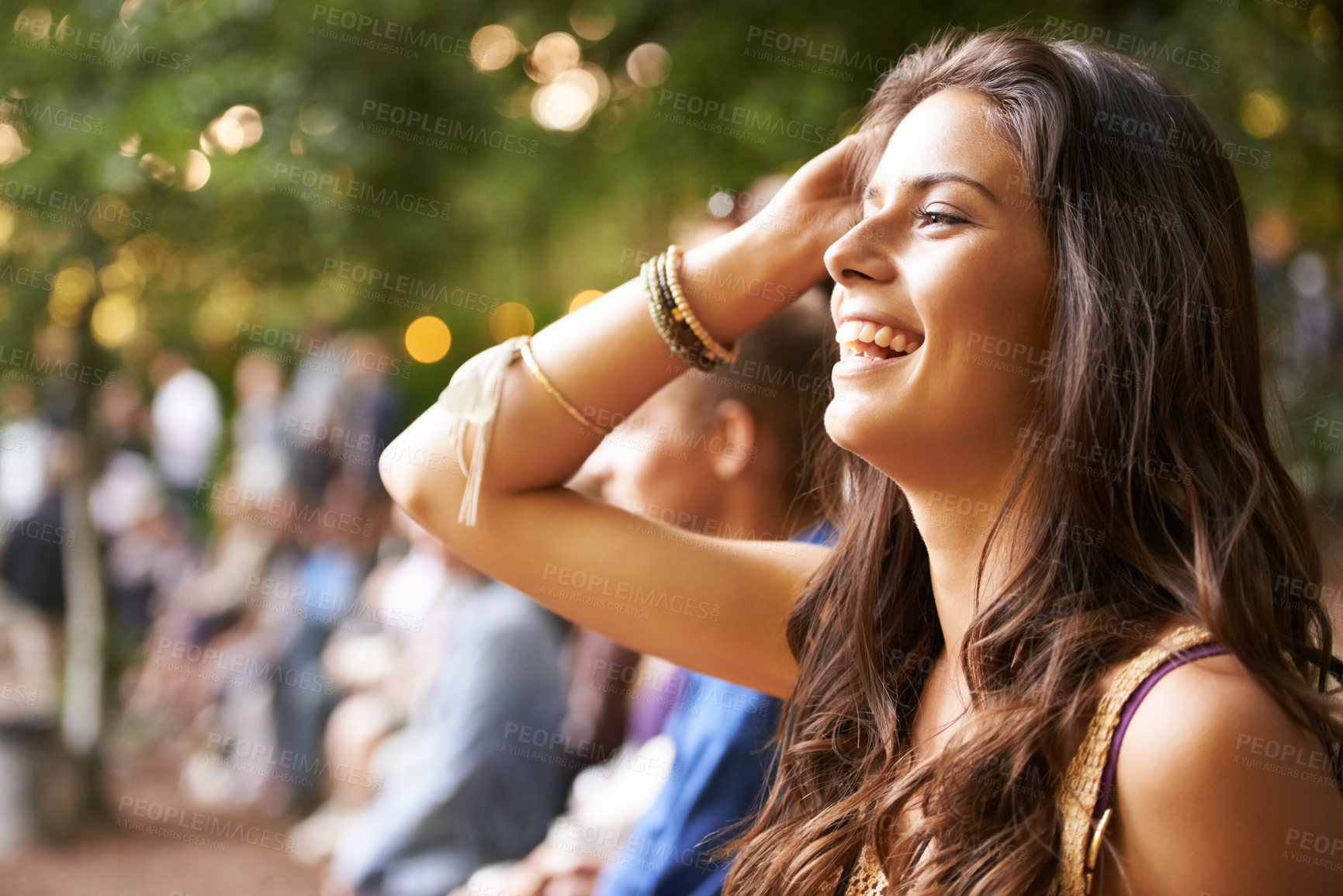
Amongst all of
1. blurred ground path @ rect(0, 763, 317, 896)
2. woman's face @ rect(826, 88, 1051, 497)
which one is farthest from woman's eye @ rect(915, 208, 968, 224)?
blurred ground path @ rect(0, 763, 317, 896)

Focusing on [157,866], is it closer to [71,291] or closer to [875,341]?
[71,291]

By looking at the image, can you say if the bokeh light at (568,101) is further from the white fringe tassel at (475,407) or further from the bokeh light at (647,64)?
the white fringe tassel at (475,407)

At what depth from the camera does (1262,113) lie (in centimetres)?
486

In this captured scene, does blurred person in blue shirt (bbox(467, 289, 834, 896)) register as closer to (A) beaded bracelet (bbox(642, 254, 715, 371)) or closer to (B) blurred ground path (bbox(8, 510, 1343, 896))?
(A) beaded bracelet (bbox(642, 254, 715, 371))

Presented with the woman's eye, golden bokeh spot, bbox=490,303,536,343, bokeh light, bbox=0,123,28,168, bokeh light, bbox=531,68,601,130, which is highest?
the woman's eye

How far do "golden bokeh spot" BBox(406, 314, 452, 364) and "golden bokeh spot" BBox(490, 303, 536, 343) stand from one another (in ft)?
2.36

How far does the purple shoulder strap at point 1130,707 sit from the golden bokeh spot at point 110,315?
5.19 metres

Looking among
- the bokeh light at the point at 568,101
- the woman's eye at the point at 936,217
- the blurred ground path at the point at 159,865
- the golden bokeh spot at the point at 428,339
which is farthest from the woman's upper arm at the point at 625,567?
the golden bokeh spot at the point at 428,339

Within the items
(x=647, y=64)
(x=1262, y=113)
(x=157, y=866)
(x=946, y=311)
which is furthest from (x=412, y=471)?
(x=157, y=866)

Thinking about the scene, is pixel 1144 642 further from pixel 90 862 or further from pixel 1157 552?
pixel 90 862

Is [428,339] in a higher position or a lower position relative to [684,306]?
lower

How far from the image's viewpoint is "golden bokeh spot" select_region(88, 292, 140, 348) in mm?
5434

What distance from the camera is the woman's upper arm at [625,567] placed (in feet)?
5.94

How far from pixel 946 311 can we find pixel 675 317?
0.51m
